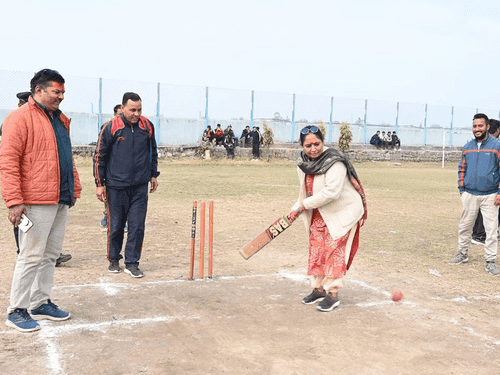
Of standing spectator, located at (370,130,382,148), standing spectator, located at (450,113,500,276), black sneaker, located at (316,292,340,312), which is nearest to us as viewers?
black sneaker, located at (316,292,340,312)

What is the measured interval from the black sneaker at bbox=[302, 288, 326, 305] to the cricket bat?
727 mm

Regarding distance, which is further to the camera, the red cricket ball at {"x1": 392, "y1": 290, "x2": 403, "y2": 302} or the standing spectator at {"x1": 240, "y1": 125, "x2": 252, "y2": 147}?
the standing spectator at {"x1": 240, "y1": 125, "x2": 252, "y2": 147}

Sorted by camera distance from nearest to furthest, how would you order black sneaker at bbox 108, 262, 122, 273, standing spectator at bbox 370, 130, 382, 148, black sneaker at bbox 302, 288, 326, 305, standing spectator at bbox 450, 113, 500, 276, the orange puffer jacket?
the orange puffer jacket → black sneaker at bbox 302, 288, 326, 305 → black sneaker at bbox 108, 262, 122, 273 → standing spectator at bbox 450, 113, 500, 276 → standing spectator at bbox 370, 130, 382, 148

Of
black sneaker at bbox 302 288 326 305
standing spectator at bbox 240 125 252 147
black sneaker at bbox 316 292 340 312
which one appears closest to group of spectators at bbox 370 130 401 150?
standing spectator at bbox 240 125 252 147

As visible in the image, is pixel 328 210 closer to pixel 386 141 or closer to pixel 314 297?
pixel 314 297

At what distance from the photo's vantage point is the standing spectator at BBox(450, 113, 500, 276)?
7.30 m

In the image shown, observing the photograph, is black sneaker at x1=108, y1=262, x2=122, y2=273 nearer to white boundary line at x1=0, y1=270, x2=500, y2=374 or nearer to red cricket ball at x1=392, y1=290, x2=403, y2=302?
white boundary line at x1=0, y1=270, x2=500, y2=374

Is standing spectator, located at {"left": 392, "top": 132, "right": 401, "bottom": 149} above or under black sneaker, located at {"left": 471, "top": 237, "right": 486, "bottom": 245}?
above

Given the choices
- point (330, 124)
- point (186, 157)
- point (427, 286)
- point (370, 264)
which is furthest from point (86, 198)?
point (330, 124)

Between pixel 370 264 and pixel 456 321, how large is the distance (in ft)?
7.54

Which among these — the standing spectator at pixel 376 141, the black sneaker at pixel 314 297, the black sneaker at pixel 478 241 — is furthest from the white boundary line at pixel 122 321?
the standing spectator at pixel 376 141

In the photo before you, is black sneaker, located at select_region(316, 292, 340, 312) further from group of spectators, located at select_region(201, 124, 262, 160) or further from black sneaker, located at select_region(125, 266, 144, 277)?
group of spectators, located at select_region(201, 124, 262, 160)

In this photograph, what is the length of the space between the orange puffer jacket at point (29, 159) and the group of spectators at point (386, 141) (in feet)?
106

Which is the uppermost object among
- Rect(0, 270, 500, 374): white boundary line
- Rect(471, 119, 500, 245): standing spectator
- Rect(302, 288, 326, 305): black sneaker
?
Rect(471, 119, 500, 245): standing spectator
